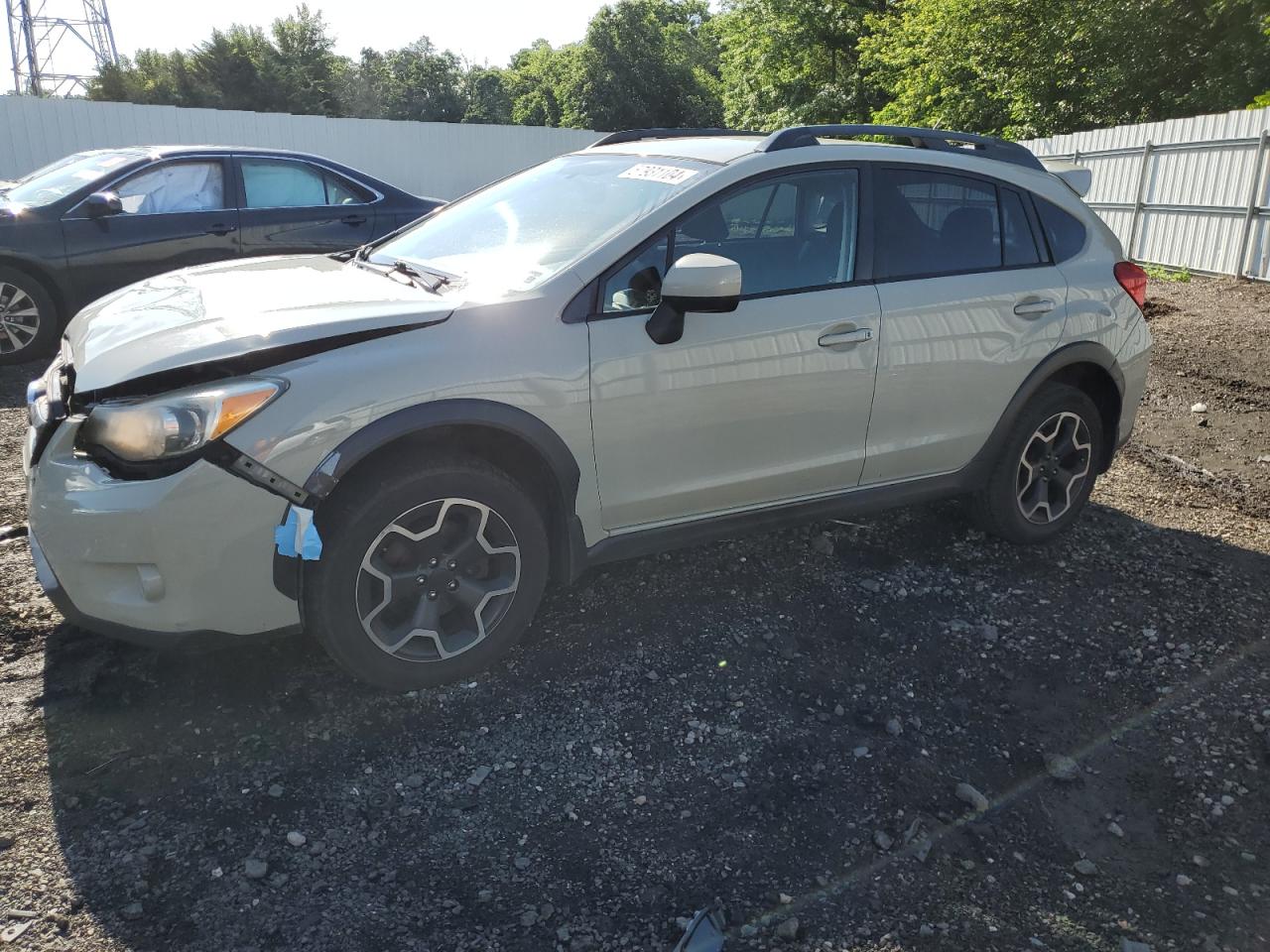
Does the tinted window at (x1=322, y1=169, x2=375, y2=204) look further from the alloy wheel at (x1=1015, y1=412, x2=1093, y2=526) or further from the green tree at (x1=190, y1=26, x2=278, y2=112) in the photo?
the green tree at (x1=190, y1=26, x2=278, y2=112)

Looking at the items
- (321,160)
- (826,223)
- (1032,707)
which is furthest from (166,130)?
(1032,707)

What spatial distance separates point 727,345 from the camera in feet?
11.2

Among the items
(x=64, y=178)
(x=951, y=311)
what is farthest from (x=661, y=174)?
(x=64, y=178)

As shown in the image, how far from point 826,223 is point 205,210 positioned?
18.5 feet

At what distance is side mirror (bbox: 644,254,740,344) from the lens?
306 centimetres

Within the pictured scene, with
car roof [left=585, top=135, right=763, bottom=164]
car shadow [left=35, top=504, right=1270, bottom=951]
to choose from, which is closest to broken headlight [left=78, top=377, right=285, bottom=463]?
car shadow [left=35, top=504, right=1270, bottom=951]

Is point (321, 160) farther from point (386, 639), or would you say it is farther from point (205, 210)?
point (386, 639)

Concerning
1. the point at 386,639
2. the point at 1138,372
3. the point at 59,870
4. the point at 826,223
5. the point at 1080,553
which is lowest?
the point at 1080,553

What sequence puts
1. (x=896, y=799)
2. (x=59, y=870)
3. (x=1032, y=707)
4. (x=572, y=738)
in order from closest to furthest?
(x=59, y=870) → (x=896, y=799) → (x=572, y=738) → (x=1032, y=707)

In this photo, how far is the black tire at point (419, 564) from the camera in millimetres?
2893

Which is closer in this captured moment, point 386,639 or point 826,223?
point 386,639

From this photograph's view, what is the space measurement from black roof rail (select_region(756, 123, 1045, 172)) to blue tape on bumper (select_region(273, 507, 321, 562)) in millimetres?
2127

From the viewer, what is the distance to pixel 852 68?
33.8m

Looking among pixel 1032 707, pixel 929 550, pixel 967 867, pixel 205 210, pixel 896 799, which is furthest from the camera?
pixel 205 210
